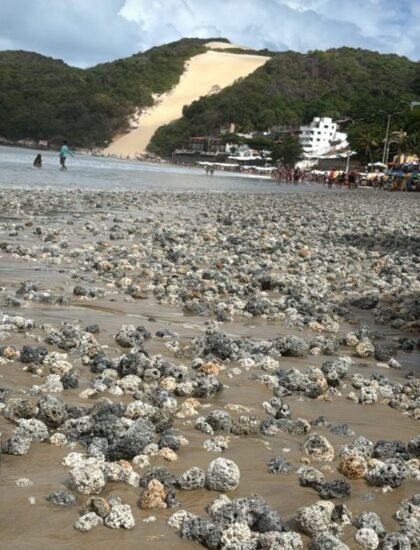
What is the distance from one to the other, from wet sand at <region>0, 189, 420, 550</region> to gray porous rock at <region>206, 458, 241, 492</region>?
0.05m

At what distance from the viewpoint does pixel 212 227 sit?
738 inches

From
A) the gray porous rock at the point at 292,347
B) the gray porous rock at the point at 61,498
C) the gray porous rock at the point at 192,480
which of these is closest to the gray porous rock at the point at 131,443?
the gray porous rock at the point at 192,480


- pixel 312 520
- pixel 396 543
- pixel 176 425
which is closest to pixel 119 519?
pixel 312 520

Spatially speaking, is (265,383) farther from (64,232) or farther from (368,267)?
(64,232)

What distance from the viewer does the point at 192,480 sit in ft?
12.9

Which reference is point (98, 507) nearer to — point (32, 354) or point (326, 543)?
point (326, 543)

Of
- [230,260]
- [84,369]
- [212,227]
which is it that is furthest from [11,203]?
[84,369]

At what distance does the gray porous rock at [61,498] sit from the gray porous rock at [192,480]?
599mm

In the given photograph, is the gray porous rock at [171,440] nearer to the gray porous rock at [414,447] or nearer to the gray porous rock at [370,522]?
the gray porous rock at [370,522]

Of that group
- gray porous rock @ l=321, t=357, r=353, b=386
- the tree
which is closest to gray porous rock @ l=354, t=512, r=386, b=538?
gray porous rock @ l=321, t=357, r=353, b=386

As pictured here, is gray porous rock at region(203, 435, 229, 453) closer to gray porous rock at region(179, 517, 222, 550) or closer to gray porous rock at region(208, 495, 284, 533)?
gray porous rock at region(208, 495, 284, 533)

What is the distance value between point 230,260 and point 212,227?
20.1ft

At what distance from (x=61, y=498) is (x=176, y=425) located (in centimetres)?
137

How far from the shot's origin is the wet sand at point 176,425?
3.39 m
